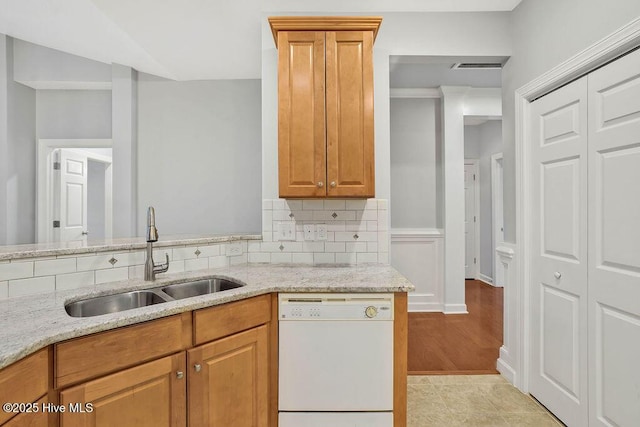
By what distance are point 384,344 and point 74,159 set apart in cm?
418

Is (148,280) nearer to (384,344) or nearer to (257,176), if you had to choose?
(384,344)

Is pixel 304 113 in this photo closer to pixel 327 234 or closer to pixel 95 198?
pixel 327 234

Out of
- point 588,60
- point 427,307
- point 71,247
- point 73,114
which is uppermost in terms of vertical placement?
point 73,114

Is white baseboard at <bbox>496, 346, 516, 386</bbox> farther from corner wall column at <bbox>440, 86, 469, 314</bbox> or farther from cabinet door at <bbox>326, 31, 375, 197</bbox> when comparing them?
cabinet door at <bbox>326, 31, 375, 197</bbox>

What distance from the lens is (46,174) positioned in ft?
11.8

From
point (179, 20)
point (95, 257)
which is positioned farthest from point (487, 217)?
point (95, 257)

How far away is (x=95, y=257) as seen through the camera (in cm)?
165

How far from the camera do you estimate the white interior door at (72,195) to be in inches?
146

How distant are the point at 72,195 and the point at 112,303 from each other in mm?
3109

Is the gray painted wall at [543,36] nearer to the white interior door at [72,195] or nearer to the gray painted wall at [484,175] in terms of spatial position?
the gray painted wall at [484,175]

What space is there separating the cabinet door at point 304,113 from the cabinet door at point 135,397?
114 cm

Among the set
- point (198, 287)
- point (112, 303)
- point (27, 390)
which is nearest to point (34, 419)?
point (27, 390)

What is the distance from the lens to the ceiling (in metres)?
2.31

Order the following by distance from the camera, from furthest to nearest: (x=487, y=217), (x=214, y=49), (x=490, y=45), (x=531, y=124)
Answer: (x=487, y=217), (x=214, y=49), (x=490, y=45), (x=531, y=124)
